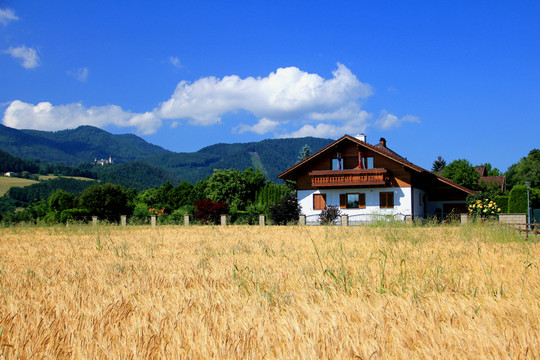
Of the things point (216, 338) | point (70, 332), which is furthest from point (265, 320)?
point (70, 332)

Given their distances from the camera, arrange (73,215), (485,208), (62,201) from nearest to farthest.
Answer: (485,208), (73,215), (62,201)

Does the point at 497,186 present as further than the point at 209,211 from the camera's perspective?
Yes

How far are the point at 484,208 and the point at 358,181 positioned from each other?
31.3 feet

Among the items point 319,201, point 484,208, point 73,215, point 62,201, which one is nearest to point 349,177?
point 319,201

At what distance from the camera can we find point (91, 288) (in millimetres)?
5246

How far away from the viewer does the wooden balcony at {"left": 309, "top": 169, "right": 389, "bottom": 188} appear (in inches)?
1341

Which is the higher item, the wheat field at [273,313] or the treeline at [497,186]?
the treeline at [497,186]

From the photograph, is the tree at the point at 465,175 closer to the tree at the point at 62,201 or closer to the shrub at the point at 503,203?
the shrub at the point at 503,203

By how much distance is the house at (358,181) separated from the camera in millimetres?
34656

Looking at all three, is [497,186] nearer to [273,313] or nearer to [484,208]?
[484,208]

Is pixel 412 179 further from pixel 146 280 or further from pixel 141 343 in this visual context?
pixel 141 343

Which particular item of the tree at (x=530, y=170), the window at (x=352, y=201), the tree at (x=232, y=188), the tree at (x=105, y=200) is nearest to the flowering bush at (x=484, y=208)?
the window at (x=352, y=201)

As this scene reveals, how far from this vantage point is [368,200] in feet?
118

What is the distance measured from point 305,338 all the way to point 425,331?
900mm
